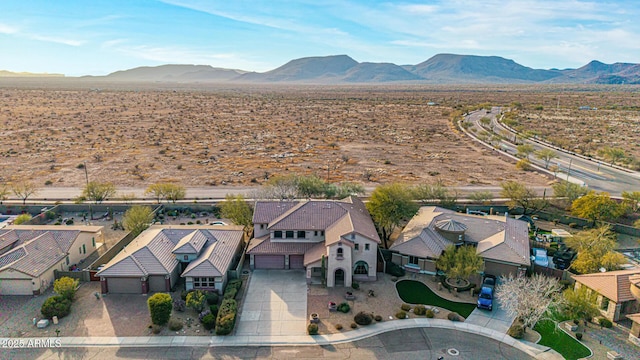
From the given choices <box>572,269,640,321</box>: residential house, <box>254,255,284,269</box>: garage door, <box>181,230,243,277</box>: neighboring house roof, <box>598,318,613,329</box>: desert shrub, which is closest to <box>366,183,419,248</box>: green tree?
<box>254,255,284,269</box>: garage door

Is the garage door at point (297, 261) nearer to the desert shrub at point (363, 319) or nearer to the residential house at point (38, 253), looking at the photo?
the desert shrub at point (363, 319)

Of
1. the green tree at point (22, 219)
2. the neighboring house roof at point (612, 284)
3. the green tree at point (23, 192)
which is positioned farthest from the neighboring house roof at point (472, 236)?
the green tree at point (23, 192)

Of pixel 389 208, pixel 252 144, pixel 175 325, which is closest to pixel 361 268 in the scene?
pixel 389 208

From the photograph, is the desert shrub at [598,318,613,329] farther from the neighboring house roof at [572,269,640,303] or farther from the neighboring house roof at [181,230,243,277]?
the neighboring house roof at [181,230,243,277]

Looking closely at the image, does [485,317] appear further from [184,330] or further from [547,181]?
[547,181]

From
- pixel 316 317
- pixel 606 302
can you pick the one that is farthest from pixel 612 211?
pixel 316 317

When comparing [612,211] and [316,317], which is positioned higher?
[612,211]
